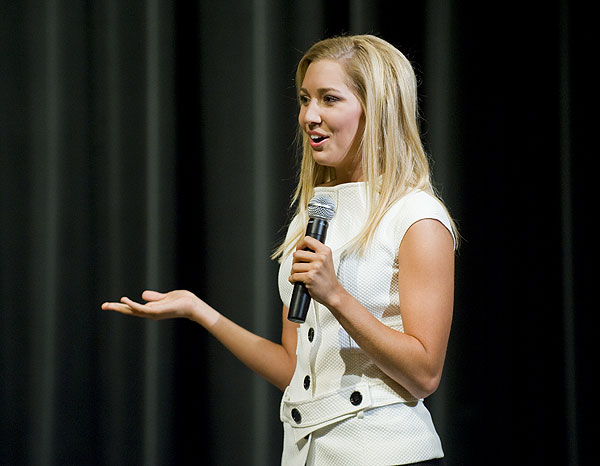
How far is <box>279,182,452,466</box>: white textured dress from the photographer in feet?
3.48

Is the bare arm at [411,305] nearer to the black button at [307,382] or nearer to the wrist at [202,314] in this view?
the black button at [307,382]

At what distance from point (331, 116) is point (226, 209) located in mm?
1055

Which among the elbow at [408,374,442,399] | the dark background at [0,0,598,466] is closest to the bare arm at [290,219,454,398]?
the elbow at [408,374,442,399]

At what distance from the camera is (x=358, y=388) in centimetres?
108

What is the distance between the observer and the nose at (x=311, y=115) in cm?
120

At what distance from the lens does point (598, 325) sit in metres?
2.15

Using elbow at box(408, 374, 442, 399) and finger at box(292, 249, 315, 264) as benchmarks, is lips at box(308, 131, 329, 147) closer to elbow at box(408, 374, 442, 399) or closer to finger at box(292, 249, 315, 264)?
finger at box(292, 249, 315, 264)

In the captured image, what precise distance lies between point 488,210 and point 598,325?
47cm

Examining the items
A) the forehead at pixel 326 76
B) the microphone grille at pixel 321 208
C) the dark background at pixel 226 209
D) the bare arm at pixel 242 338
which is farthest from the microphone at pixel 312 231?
the dark background at pixel 226 209

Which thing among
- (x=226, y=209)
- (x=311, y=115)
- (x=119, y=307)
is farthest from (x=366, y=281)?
(x=226, y=209)

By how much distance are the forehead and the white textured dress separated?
21 centimetres

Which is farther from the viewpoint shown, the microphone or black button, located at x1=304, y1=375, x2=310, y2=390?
black button, located at x1=304, y1=375, x2=310, y2=390

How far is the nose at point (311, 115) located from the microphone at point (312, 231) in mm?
137

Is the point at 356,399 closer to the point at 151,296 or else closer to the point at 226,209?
the point at 151,296
